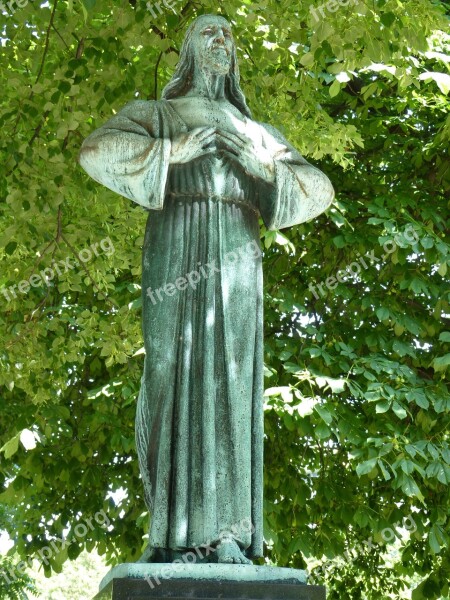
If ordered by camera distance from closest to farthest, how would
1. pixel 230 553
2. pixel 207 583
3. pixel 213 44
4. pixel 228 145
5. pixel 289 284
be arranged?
pixel 207 583 < pixel 230 553 < pixel 228 145 < pixel 213 44 < pixel 289 284

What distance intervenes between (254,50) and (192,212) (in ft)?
13.2

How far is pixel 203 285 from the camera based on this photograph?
5227mm

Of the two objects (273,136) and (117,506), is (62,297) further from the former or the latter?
(273,136)

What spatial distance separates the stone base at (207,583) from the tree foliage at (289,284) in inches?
144

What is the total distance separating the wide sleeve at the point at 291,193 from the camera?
5418mm

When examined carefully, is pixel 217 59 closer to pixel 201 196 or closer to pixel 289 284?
pixel 201 196

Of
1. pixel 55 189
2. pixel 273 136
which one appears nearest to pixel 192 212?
pixel 273 136

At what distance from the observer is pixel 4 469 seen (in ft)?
37.2

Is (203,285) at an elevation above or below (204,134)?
below

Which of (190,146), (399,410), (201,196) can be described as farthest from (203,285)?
(399,410)

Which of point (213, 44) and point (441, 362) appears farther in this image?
→ point (441, 362)

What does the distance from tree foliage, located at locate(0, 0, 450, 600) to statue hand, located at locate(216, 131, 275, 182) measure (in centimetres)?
196

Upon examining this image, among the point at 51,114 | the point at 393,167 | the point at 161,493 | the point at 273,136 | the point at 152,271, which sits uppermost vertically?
the point at 393,167

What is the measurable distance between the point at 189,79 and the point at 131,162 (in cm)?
75
